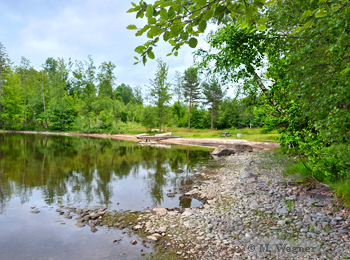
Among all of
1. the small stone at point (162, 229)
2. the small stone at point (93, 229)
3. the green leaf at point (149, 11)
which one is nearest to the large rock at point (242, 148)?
the small stone at point (162, 229)

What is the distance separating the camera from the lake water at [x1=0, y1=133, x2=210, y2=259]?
15.9 feet

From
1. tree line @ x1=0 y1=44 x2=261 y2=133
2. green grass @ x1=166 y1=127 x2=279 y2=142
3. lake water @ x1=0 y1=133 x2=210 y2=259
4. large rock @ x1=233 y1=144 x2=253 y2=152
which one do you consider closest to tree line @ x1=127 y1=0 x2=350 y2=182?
lake water @ x1=0 y1=133 x2=210 y2=259

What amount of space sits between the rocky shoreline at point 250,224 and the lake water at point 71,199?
54 cm

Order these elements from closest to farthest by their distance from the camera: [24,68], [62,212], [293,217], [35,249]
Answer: [35,249]
[293,217]
[62,212]
[24,68]

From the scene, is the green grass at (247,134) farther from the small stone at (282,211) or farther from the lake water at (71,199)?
the small stone at (282,211)

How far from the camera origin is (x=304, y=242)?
4273 millimetres

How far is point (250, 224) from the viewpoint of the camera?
522 cm

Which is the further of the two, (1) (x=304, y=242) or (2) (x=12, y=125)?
(2) (x=12, y=125)

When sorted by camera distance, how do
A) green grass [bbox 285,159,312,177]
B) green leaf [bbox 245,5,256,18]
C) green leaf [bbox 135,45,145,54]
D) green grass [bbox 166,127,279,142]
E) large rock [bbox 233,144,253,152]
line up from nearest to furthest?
green leaf [bbox 245,5,256,18] → green leaf [bbox 135,45,145,54] → green grass [bbox 285,159,312,177] → large rock [bbox 233,144,253,152] → green grass [bbox 166,127,279,142]

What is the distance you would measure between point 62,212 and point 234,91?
26.7ft

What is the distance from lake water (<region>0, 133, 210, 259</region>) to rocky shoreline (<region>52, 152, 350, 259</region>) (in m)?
0.54

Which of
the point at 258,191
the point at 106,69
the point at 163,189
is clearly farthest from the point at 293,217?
the point at 106,69

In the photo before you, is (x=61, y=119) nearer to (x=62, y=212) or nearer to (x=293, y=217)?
(x=62, y=212)

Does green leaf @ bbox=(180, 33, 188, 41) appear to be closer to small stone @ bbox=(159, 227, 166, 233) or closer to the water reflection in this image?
small stone @ bbox=(159, 227, 166, 233)
